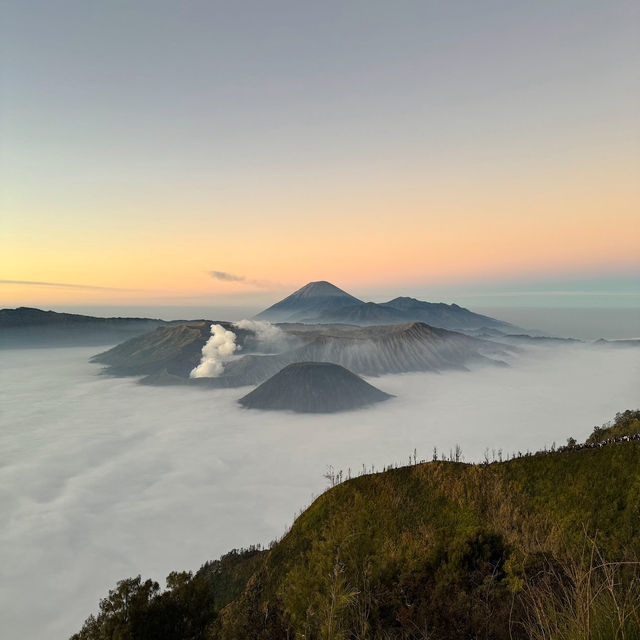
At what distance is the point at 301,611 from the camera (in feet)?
52.0

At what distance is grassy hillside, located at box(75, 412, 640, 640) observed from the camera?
1194 cm

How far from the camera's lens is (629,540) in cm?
1688

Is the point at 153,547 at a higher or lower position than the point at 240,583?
lower

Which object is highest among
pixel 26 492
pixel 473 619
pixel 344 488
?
pixel 473 619

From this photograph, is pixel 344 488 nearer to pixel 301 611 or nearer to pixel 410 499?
pixel 410 499

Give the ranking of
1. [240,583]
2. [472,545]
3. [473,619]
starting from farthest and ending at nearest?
1. [240,583]
2. [472,545]
3. [473,619]

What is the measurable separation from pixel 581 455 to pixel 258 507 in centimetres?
15096

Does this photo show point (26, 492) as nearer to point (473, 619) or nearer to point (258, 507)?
point (258, 507)

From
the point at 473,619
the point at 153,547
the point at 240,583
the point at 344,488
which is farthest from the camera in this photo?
the point at 153,547

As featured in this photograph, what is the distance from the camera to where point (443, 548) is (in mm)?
17469

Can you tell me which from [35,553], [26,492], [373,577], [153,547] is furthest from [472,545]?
[26,492]

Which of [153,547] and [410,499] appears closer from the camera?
[410,499]

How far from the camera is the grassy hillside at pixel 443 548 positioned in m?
11.9

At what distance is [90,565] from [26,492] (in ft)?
276
